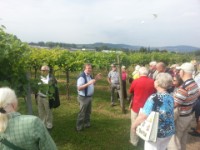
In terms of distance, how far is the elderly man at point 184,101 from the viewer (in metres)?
4.43

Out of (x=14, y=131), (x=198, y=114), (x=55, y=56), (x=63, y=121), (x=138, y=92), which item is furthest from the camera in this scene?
(x=55, y=56)

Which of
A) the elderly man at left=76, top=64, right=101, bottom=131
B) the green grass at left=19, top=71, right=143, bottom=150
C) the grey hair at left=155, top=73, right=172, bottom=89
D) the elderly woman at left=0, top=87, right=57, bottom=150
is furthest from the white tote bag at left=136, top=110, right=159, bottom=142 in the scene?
the elderly man at left=76, top=64, right=101, bottom=131

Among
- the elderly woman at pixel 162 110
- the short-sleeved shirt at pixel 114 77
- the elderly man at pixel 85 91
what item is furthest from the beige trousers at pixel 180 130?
the short-sleeved shirt at pixel 114 77

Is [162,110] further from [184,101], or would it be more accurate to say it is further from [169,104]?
[184,101]

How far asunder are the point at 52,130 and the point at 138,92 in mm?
3282

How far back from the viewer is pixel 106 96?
539 inches

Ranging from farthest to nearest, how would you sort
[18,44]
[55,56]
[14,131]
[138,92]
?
[55,56], [138,92], [18,44], [14,131]

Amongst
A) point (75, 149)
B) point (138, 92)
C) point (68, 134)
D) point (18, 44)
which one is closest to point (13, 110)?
point (18, 44)

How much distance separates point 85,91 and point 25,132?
4.65 metres

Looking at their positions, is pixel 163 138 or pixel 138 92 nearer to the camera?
pixel 163 138

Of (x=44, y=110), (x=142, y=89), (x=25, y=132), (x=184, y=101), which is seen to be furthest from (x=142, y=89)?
(x=25, y=132)

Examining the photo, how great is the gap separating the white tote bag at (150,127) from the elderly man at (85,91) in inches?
112

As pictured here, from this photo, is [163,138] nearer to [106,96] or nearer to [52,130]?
[52,130]

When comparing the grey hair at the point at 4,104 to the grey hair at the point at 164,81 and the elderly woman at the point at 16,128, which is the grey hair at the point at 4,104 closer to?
the elderly woman at the point at 16,128
